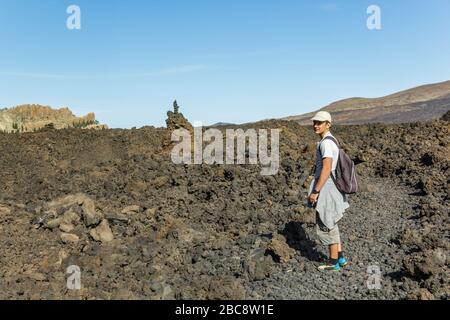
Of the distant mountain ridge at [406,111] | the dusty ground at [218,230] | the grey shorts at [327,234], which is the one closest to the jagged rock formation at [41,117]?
the dusty ground at [218,230]

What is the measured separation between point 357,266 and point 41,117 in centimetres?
2427

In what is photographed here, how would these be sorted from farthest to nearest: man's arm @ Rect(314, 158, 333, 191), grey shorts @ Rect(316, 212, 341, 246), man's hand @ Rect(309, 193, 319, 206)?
grey shorts @ Rect(316, 212, 341, 246) → man's hand @ Rect(309, 193, 319, 206) → man's arm @ Rect(314, 158, 333, 191)

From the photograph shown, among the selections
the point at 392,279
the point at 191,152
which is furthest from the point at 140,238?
the point at 191,152

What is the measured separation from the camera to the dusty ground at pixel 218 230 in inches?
189

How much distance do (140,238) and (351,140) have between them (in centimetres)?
839

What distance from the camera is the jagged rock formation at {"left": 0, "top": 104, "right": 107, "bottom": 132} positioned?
23712 mm

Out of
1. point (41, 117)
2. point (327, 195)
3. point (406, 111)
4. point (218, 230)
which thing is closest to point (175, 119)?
point (218, 230)

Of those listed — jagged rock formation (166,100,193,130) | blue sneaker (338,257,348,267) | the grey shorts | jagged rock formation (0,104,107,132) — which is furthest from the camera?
jagged rock formation (0,104,107,132)

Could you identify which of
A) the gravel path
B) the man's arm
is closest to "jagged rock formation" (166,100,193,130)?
the gravel path

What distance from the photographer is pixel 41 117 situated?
→ 85.6 ft

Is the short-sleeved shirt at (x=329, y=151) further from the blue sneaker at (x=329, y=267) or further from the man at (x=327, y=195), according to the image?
the blue sneaker at (x=329, y=267)

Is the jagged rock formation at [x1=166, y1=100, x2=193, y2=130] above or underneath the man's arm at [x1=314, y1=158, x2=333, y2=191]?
above

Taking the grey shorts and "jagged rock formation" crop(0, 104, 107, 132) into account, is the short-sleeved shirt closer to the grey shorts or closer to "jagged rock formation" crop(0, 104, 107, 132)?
the grey shorts

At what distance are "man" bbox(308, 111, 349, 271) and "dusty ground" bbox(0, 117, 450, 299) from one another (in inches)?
12.1
